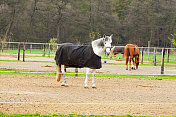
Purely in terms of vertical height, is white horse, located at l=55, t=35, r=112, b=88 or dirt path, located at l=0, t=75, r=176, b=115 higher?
white horse, located at l=55, t=35, r=112, b=88

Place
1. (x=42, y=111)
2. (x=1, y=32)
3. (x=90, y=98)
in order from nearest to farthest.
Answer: (x=42, y=111)
(x=90, y=98)
(x=1, y=32)

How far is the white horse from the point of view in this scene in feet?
44.8

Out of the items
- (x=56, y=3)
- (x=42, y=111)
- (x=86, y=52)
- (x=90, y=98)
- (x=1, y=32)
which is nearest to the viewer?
(x=42, y=111)

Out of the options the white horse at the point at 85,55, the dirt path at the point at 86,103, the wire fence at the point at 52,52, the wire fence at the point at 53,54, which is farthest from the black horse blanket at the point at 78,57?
the wire fence at the point at 52,52

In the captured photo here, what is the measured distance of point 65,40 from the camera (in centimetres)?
7025

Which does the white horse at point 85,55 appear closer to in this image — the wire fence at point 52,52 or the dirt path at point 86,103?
the dirt path at point 86,103

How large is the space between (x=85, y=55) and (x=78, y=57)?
329mm

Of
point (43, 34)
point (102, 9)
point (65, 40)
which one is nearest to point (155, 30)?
point (102, 9)

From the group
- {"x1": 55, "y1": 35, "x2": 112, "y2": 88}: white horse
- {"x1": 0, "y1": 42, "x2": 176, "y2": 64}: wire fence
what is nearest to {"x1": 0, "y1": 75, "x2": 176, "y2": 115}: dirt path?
{"x1": 55, "y1": 35, "x2": 112, "y2": 88}: white horse

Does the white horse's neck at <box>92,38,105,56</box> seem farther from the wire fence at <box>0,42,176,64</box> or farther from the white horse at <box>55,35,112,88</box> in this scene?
the wire fence at <box>0,42,176,64</box>

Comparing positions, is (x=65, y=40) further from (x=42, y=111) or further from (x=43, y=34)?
(x=42, y=111)

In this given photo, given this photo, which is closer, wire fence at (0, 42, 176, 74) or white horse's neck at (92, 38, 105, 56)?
white horse's neck at (92, 38, 105, 56)

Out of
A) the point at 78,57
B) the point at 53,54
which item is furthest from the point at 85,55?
the point at 53,54

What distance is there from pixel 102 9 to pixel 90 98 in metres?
58.8
